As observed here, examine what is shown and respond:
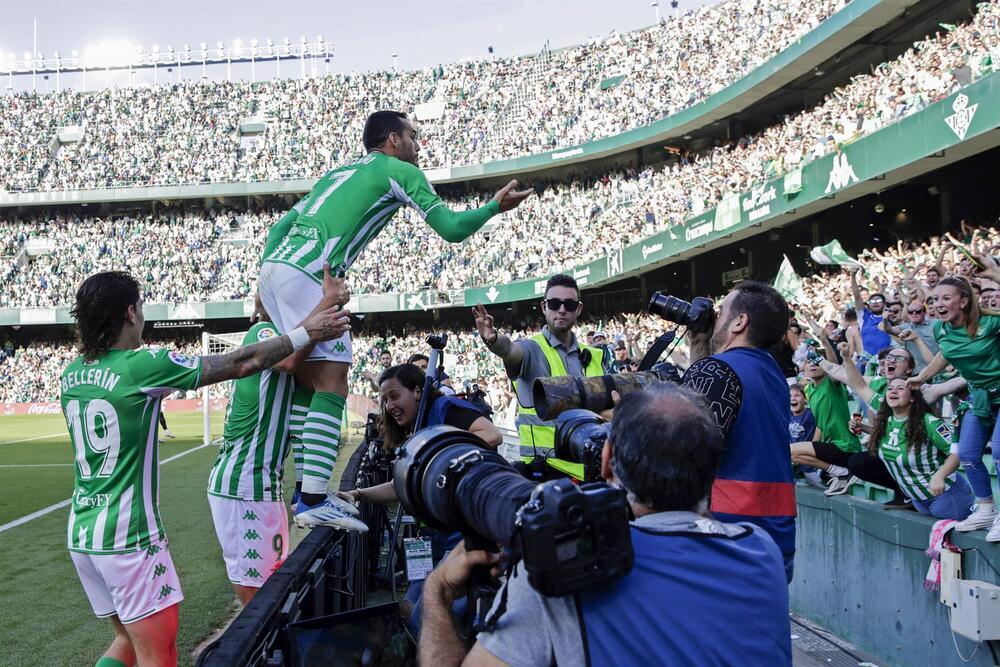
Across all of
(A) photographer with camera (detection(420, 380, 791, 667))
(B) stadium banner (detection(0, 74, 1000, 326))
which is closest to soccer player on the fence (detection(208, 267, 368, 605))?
(A) photographer with camera (detection(420, 380, 791, 667))

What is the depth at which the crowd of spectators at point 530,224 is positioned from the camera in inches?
736

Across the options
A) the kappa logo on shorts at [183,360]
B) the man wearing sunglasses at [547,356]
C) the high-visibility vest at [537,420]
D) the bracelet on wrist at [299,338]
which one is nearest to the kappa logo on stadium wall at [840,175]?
the man wearing sunglasses at [547,356]

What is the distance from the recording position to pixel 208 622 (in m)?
6.25

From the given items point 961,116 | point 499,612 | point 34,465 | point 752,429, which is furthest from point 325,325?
point 34,465

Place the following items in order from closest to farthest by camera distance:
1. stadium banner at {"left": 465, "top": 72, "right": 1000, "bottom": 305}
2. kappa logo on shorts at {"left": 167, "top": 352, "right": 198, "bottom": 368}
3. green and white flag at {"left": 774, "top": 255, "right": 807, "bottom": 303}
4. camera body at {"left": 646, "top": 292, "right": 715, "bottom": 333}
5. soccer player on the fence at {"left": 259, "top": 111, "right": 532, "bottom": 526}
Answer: kappa logo on shorts at {"left": 167, "top": 352, "right": 198, "bottom": 368} < camera body at {"left": 646, "top": 292, "right": 715, "bottom": 333} < soccer player on the fence at {"left": 259, "top": 111, "right": 532, "bottom": 526} < stadium banner at {"left": 465, "top": 72, "right": 1000, "bottom": 305} < green and white flag at {"left": 774, "top": 255, "right": 807, "bottom": 303}

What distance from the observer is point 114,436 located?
3.35 m

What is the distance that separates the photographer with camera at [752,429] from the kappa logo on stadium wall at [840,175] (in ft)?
56.6

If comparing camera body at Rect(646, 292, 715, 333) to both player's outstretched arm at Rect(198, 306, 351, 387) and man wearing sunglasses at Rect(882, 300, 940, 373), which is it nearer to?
player's outstretched arm at Rect(198, 306, 351, 387)

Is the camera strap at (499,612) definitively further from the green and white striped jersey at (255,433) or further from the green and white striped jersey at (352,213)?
the green and white striped jersey at (255,433)

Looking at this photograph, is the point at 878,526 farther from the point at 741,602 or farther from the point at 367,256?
the point at 367,256

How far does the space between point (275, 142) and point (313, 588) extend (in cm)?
4708

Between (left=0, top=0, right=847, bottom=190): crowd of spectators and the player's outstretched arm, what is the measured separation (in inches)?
1179

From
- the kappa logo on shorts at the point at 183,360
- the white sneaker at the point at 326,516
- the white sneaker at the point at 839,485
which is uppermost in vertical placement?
the kappa logo on shorts at the point at 183,360

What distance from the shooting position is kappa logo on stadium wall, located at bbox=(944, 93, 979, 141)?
598 inches
